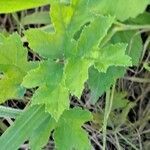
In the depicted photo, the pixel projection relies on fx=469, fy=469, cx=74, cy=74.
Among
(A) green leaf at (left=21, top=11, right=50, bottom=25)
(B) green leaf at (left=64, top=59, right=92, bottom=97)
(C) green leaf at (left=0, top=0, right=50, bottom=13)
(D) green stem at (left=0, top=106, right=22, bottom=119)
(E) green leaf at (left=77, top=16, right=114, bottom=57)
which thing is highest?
(A) green leaf at (left=21, top=11, right=50, bottom=25)

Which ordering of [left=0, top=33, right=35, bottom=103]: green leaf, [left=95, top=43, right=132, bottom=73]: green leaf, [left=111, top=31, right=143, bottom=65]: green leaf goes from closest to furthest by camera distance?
[left=95, top=43, right=132, bottom=73]: green leaf, [left=0, top=33, right=35, bottom=103]: green leaf, [left=111, top=31, right=143, bottom=65]: green leaf

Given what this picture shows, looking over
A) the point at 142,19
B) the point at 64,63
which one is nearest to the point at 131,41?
the point at 142,19

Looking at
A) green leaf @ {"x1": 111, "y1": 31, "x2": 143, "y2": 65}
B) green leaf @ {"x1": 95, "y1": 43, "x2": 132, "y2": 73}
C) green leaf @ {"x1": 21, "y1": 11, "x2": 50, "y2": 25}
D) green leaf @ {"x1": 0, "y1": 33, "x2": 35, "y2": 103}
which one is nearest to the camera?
green leaf @ {"x1": 95, "y1": 43, "x2": 132, "y2": 73}

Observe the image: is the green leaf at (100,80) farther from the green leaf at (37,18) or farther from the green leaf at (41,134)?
the green leaf at (37,18)

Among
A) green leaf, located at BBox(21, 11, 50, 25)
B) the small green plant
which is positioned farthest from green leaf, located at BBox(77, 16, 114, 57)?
green leaf, located at BBox(21, 11, 50, 25)

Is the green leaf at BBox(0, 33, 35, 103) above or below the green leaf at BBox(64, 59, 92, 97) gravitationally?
above

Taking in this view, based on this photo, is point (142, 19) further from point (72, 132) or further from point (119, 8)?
point (72, 132)

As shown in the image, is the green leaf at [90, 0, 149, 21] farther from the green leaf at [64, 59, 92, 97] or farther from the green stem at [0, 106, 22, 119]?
the green stem at [0, 106, 22, 119]
